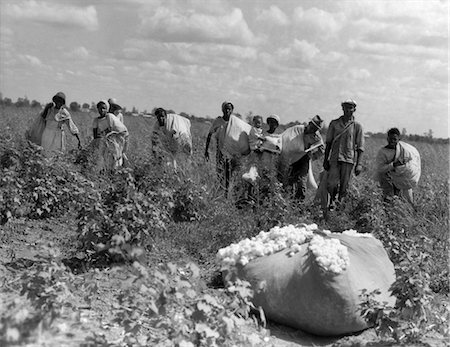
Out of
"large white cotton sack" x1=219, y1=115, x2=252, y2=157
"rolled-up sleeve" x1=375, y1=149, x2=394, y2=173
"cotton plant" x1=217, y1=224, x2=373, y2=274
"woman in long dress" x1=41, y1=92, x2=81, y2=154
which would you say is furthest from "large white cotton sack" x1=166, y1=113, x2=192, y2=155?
"cotton plant" x1=217, y1=224, x2=373, y2=274

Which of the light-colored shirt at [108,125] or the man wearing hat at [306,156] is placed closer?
the man wearing hat at [306,156]

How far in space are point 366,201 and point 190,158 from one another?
→ 7.96 feet

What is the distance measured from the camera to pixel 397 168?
7.54 meters

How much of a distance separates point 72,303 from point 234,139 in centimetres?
431

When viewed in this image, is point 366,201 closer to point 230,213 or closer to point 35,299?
point 230,213

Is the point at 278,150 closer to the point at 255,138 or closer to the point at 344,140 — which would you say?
the point at 255,138

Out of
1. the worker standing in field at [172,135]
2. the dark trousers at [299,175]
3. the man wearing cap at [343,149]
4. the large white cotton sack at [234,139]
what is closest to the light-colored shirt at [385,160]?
the man wearing cap at [343,149]

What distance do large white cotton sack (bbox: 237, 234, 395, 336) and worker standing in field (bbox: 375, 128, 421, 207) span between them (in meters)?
2.86

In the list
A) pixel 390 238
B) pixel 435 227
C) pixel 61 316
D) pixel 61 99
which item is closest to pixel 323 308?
pixel 390 238

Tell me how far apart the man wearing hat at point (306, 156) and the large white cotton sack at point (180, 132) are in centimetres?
150

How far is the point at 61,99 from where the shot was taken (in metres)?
8.59

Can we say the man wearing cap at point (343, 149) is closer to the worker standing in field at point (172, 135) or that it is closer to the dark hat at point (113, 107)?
the worker standing in field at point (172, 135)

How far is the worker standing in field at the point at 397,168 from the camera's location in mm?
7527

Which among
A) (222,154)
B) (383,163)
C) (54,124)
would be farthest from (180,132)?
(383,163)
